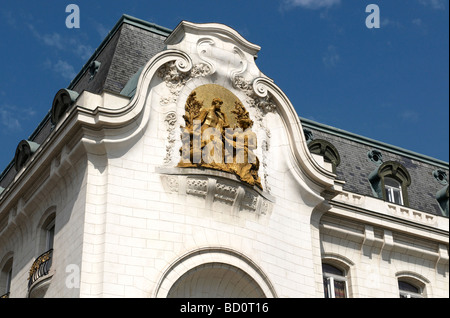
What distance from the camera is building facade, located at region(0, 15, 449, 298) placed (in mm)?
25719

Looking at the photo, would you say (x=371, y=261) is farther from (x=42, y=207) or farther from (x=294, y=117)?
(x=42, y=207)

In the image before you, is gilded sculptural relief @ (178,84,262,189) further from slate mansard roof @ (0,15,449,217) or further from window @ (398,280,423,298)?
window @ (398,280,423,298)

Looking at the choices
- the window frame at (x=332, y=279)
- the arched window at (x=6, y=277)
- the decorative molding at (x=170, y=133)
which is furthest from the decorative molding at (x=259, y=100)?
the arched window at (x=6, y=277)

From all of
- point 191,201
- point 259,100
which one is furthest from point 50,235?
point 259,100

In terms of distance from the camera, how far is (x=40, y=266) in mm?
27688

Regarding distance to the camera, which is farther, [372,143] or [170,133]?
[372,143]

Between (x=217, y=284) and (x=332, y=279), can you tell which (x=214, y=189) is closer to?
(x=217, y=284)

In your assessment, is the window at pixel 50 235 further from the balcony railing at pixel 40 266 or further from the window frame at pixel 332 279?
the window frame at pixel 332 279

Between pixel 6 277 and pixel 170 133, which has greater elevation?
pixel 170 133

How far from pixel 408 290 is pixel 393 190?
4.59m

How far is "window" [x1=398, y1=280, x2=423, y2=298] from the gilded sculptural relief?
809 cm

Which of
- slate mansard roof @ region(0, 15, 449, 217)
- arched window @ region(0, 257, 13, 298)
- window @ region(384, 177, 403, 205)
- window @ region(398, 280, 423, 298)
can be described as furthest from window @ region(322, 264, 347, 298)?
Answer: arched window @ region(0, 257, 13, 298)

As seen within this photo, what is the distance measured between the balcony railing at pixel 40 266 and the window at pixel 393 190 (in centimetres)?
1445

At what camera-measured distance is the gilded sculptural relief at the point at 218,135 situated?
27.4 metres
